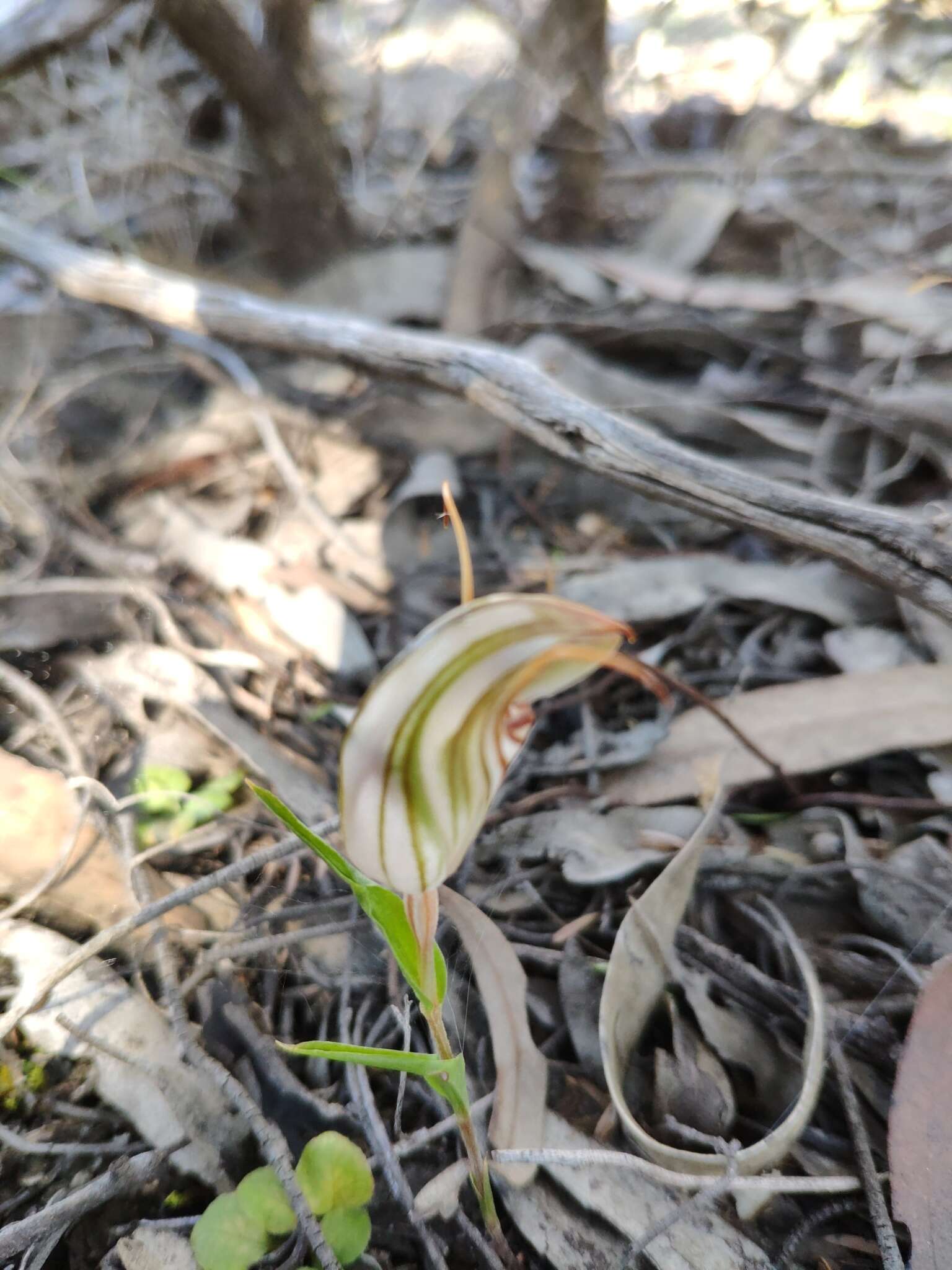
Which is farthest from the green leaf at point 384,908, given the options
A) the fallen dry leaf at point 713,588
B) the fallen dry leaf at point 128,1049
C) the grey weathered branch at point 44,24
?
the grey weathered branch at point 44,24

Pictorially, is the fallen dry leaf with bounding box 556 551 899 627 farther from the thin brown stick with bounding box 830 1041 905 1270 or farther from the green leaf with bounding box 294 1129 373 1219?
the green leaf with bounding box 294 1129 373 1219

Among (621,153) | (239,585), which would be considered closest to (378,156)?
(621,153)

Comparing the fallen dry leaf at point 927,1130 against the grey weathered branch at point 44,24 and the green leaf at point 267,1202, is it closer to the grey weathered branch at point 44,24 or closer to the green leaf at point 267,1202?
the green leaf at point 267,1202

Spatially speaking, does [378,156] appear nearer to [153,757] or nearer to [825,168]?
[825,168]

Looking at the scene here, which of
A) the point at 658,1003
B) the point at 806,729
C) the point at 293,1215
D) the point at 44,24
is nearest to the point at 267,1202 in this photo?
the point at 293,1215

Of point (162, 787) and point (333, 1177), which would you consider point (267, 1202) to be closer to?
point (333, 1177)

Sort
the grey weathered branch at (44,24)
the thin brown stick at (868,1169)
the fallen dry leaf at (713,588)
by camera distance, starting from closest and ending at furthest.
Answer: the thin brown stick at (868,1169) → the fallen dry leaf at (713,588) → the grey weathered branch at (44,24)

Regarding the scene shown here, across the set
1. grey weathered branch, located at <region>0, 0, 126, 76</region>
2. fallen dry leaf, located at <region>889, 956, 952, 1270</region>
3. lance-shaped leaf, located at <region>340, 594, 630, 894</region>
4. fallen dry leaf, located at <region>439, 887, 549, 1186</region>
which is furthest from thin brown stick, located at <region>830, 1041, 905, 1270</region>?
grey weathered branch, located at <region>0, 0, 126, 76</region>

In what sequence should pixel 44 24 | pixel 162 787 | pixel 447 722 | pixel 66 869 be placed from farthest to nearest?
1. pixel 44 24
2. pixel 162 787
3. pixel 66 869
4. pixel 447 722
